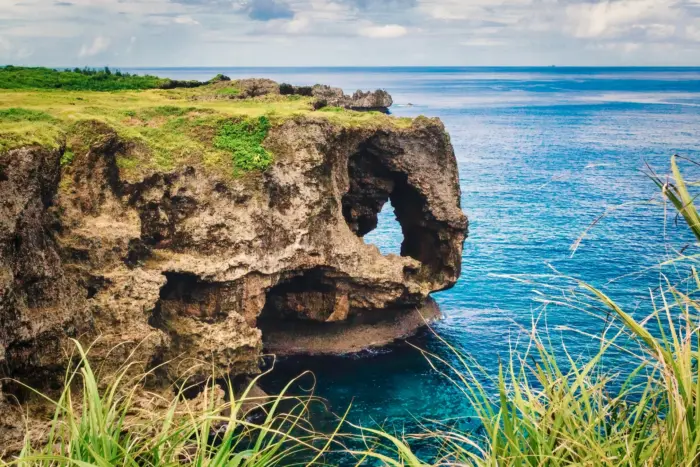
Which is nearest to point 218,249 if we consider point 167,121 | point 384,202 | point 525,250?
point 167,121

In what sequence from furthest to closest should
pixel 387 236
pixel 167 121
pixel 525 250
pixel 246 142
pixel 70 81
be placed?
pixel 387 236
pixel 525 250
pixel 70 81
pixel 167 121
pixel 246 142

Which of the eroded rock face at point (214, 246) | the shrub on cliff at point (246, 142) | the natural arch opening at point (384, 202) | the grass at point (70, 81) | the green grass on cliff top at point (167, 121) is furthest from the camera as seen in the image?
the grass at point (70, 81)

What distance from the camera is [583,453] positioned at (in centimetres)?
881

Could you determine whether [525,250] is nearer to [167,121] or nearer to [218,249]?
[218,249]

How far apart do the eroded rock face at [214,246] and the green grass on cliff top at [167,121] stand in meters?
0.73

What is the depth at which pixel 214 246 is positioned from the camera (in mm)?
40344

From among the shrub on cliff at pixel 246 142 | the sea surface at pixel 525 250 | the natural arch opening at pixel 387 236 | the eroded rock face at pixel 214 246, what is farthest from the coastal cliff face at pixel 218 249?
the natural arch opening at pixel 387 236

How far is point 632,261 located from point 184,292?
119 feet

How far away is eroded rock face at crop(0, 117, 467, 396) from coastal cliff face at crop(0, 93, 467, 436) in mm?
78

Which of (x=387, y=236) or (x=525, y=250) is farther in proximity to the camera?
(x=387, y=236)

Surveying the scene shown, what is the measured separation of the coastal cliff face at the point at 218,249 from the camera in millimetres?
30844

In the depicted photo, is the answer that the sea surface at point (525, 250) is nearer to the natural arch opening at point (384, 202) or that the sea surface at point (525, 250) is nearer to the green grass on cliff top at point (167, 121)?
the natural arch opening at point (384, 202)

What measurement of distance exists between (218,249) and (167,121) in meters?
8.76

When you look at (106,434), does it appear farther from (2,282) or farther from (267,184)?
(267,184)
